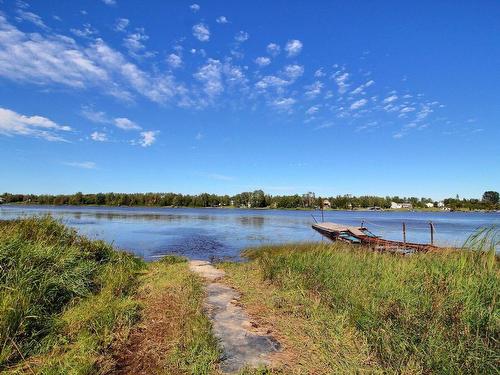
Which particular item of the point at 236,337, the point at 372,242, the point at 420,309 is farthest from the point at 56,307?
the point at 372,242

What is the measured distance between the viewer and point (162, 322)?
6.46m

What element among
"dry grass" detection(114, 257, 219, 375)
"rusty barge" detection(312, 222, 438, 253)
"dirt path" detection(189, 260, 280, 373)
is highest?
"dry grass" detection(114, 257, 219, 375)

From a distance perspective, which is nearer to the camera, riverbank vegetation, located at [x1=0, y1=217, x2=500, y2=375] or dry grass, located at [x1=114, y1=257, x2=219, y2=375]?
riverbank vegetation, located at [x1=0, y1=217, x2=500, y2=375]

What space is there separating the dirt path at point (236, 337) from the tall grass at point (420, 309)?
4.10 ft

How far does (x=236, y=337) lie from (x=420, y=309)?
3.16 metres

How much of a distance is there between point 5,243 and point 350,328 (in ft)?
25.9

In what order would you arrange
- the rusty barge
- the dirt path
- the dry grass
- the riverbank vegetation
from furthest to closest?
the rusty barge < the dirt path < the dry grass < the riverbank vegetation

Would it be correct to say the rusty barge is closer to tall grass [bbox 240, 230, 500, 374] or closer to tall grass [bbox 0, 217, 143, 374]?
tall grass [bbox 240, 230, 500, 374]

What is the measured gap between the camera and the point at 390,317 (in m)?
5.68

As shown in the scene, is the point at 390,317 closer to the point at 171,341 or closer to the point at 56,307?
the point at 171,341

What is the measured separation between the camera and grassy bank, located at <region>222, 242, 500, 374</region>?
175 inches

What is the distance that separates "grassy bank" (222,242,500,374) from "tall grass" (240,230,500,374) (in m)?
0.01

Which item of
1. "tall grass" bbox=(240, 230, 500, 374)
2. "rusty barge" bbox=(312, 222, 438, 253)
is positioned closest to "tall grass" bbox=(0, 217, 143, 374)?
"tall grass" bbox=(240, 230, 500, 374)

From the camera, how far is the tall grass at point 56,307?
4.88 metres
